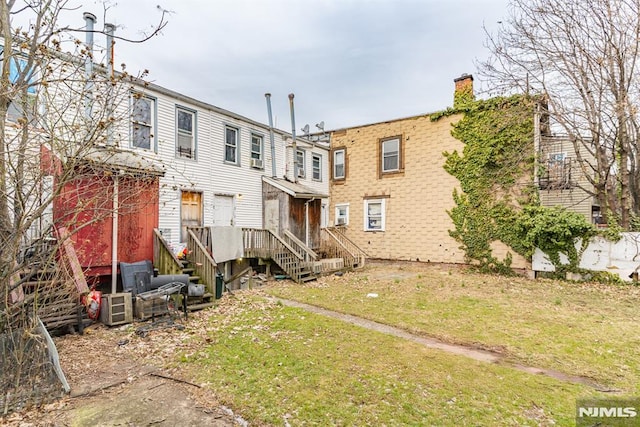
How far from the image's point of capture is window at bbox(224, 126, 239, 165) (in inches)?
478

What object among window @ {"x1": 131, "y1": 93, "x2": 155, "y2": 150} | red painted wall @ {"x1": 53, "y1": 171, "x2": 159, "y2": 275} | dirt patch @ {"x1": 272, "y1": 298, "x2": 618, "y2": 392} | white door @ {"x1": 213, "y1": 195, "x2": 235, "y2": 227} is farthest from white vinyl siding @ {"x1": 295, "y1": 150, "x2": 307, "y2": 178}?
dirt patch @ {"x1": 272, "y1": 298, "x2": 618, "y2": 392}

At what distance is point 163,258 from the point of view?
8.58 metres

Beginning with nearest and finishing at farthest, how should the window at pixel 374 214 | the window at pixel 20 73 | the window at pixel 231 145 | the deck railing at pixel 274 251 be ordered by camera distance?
the window at pixel 20 73, the deck railing at pixel 274 251, the window at pixel 231 145, the window at pixel 374 214

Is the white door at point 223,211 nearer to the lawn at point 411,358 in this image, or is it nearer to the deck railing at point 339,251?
the lawn at point 411,358

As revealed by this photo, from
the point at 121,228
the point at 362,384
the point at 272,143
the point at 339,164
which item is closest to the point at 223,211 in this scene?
the point at 272,143

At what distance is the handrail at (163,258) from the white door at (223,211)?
2.99 m

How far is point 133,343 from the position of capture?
5.39m

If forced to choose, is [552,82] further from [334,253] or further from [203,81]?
[203,81]

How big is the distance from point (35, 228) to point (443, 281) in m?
11.3

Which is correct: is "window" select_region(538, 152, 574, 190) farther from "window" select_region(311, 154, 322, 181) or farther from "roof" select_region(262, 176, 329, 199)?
"window" select_region(311, 154, 322, 181)

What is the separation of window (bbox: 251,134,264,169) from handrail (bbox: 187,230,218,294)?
16.8 ft

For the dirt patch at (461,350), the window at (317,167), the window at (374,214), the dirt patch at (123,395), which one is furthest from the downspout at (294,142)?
the dirt patch at (123,395)

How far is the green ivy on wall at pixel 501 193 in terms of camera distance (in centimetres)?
1128

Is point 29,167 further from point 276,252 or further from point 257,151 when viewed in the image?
point 257,151
